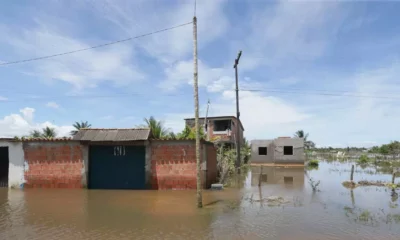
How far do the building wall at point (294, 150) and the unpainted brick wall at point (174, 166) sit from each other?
19600 mm

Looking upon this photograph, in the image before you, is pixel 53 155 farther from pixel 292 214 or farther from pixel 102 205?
pixel 292 214

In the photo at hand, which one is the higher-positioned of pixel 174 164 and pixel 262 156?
pixel 174 164

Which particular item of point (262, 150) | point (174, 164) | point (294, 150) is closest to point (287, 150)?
point (294, 150)

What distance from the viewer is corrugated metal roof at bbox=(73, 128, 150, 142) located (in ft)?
48.7

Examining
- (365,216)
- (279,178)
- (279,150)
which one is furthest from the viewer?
(279,150)

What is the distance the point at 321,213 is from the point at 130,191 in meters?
8.51

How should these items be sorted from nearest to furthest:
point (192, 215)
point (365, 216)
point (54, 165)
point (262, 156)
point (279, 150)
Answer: point (365, 216) → point (192, 215) → point (54, 165) → point (279, 150) → point (262, 156)

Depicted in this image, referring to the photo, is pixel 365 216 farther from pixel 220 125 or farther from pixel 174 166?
pixel 220 125

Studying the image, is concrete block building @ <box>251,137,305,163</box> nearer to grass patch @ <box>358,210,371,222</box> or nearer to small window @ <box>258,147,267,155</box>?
small window @ <box>258,147,267,155</box>

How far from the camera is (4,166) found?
1616 cm

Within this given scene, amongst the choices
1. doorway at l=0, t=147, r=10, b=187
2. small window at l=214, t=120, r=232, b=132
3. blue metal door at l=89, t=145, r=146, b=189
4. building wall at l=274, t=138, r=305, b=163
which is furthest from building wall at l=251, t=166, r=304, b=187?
doorway at l=0, t=147, r=10, b=187

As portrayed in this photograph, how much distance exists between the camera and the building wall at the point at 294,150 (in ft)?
104

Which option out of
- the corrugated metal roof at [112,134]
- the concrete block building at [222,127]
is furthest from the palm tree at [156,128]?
the concrete block building at [222,127]

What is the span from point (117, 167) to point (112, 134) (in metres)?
1.66
